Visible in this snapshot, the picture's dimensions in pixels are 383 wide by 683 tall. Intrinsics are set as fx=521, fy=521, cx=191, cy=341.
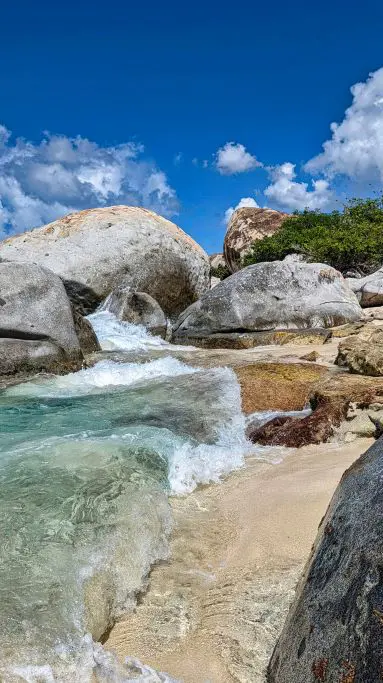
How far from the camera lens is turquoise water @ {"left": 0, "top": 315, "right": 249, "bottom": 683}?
2127mm

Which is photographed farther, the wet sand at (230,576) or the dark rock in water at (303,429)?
the dark rock in water at (303,429)

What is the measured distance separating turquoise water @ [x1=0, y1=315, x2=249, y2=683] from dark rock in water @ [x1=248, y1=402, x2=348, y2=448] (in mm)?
240

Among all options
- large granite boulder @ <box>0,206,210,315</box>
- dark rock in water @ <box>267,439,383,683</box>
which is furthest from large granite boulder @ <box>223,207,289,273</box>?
dark rock in water @ <box>267,439,383,683</box>

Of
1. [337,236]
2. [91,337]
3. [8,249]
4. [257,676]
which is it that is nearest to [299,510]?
[257,676]

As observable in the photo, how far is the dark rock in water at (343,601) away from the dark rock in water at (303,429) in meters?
2.96

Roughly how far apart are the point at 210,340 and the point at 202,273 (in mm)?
5824

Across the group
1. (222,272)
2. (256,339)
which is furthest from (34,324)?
(222,272)

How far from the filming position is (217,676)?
197 centimetres

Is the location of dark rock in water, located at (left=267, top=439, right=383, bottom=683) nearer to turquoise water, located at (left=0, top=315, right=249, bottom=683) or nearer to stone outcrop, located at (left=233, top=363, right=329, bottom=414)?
turquoise water, located at (left=0, top=315, right=249, bottom=683)

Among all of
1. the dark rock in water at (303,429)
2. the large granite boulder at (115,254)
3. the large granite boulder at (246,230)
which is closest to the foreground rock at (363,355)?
the dark rock in water at (303,429)

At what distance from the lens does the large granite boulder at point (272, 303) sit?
12.6 metres

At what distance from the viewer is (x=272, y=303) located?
12.8 metres

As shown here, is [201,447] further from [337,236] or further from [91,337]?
[337,236]

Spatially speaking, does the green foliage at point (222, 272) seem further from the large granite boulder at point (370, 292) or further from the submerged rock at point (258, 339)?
the submerged rock at point (258, 339)
